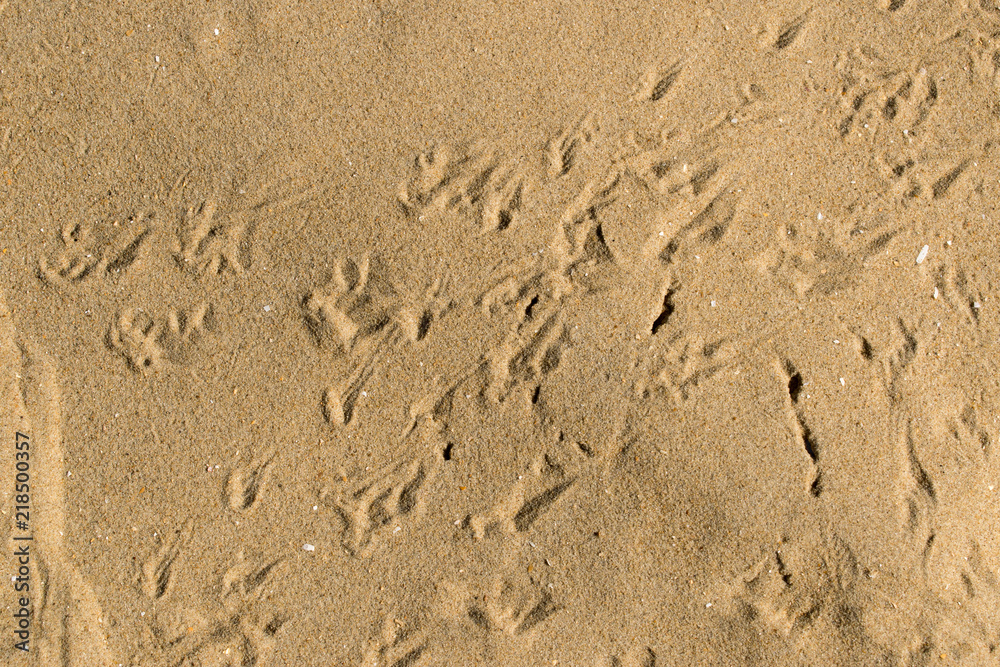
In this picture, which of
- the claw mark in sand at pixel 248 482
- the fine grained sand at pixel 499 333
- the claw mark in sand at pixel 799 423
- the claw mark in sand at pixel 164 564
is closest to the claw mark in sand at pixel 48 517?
the fine grained sand at pixel 499 333

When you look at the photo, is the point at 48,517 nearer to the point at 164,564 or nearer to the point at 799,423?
the point at 164,564

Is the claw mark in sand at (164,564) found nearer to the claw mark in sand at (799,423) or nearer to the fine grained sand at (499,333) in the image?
the fine grained sand at (499,333)

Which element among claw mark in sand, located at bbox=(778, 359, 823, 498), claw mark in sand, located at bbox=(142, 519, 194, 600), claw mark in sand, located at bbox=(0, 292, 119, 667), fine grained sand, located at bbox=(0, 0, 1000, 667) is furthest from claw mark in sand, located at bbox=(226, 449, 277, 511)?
claw mark in sand, located at bbox=(778, 359, 823, 498)

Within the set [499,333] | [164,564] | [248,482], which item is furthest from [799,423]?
[164,564]

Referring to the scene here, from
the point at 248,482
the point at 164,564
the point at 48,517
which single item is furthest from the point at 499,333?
the point at 48,517

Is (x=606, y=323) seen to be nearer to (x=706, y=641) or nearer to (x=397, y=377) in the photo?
(x=397, y=377)

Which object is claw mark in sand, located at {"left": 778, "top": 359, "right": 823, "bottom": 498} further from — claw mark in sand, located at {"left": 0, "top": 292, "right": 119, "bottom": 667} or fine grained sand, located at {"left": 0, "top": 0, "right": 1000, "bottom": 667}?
claw mark in sand, located at {"left": 0, "top": 292, "right": 119, "bottom": 667}

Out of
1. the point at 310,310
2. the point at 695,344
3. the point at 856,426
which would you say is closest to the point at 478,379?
the point at 310,310

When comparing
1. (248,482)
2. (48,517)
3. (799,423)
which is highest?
(48,517)

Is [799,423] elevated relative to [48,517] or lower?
lower
